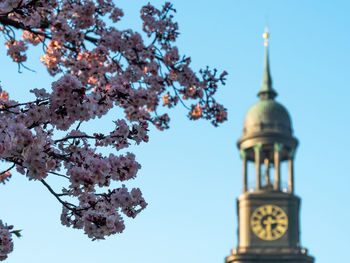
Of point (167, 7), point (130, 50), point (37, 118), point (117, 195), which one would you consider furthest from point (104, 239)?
point (167, 7)

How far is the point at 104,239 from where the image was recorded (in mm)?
7191

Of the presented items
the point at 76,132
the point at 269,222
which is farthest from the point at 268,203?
the point at 76,132

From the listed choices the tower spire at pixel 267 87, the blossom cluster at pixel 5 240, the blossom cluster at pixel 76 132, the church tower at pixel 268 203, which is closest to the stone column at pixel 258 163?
the church tower at pixel 268 203

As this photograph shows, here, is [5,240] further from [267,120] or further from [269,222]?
[267,120]

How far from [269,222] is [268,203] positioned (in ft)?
4.05

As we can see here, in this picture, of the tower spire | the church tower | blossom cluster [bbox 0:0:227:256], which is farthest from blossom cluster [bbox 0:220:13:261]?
the tower spire

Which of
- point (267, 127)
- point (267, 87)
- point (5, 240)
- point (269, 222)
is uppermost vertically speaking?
point (267, 87)

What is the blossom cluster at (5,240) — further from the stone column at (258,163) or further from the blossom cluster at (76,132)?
the stone column at (258,163)

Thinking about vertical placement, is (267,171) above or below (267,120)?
below

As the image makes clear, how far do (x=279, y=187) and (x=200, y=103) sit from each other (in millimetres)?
39619

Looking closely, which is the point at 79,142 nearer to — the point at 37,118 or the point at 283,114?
the point at 37,118

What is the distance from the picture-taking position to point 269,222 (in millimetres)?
51625

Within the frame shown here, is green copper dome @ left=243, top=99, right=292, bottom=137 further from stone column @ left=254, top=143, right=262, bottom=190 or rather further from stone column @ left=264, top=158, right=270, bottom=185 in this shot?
stone column @ left=264, top=158, right=270, bottom=185

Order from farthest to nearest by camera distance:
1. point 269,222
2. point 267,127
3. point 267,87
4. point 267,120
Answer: point 267,87, point 267,120, point 267,127, point 269,222
